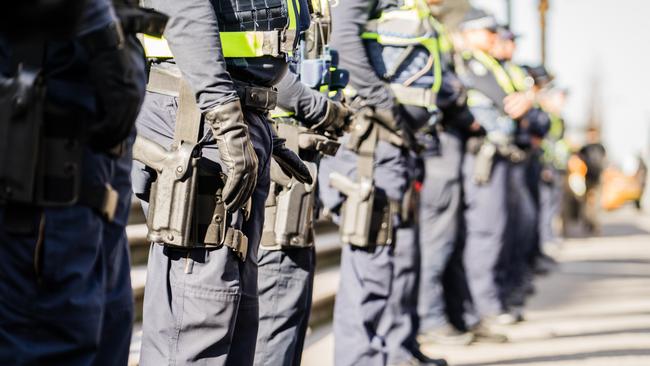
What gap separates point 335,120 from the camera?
4723 mm

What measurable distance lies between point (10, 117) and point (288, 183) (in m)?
2.11

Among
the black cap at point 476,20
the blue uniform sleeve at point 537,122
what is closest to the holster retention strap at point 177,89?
the black cap at point 476,20

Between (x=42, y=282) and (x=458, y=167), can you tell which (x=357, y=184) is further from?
(x=42, y=282)

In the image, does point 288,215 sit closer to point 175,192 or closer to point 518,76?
point 175,192

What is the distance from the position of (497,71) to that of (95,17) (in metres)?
6.63

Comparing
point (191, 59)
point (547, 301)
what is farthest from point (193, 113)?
point (547, 301)

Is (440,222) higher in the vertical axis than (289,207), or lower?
lower

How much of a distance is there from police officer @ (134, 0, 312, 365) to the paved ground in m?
2.73

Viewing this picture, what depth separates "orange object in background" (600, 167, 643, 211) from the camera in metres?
29.6

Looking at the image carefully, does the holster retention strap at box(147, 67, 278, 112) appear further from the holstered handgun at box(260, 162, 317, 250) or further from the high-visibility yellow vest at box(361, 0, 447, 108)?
the high-visibility yellow vest at box(361, 0, 447, 108)

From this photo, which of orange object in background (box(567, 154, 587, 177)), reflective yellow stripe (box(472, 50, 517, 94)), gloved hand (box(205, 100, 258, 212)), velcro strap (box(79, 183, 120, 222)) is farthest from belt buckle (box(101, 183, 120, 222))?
orange object in background (box(567, 154, 587, 177))

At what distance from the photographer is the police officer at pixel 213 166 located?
135 inches

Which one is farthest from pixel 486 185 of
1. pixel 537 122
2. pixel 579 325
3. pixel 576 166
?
A: pixel 576 166

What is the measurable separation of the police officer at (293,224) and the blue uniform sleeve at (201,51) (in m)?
1.03
